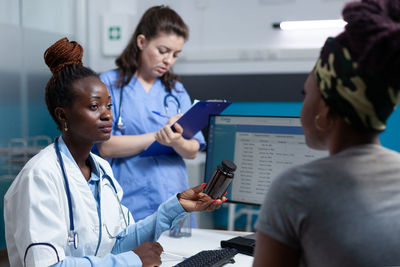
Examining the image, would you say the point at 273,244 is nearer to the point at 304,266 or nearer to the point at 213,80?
the point at 304,266

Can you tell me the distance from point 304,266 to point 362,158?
0.19 m

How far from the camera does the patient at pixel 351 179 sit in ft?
1.82

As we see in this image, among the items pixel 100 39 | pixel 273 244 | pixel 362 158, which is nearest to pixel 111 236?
pixel 273 244

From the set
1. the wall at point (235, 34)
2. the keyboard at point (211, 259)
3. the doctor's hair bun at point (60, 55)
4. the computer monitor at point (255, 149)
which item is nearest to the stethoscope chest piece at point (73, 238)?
the keyboard at point (211, 259)

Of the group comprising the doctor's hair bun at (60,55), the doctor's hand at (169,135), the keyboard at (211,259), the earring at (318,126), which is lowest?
the keyboard at (211,259)

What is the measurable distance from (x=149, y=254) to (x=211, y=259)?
0.62 feet

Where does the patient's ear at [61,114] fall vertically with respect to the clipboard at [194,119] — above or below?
above

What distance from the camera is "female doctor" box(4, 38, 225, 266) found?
92 cm

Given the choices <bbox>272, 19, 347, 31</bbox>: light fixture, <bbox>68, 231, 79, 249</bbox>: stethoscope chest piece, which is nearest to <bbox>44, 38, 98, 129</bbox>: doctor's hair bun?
<bbox>68, 231, 79, 249</bbox>: stethoscope chest piece

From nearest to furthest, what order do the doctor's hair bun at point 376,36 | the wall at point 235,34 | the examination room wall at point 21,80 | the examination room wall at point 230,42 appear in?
the doctor's hair bun at point 376,36 → the examination room wall at point 21,80 → the examination room wall at point 230,42 → the wall at point 235,34

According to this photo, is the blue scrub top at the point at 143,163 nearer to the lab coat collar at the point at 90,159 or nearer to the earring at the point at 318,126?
the lab coat collar at the point at 90,159

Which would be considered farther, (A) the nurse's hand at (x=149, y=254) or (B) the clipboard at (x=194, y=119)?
(B) the clipboard at (x=194, y=119)

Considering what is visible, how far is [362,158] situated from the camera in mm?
601

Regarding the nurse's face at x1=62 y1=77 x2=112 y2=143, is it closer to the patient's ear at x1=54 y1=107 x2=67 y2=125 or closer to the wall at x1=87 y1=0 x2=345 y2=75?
the patient's ear at x1=54 y1=107 x2=67 y2=125
